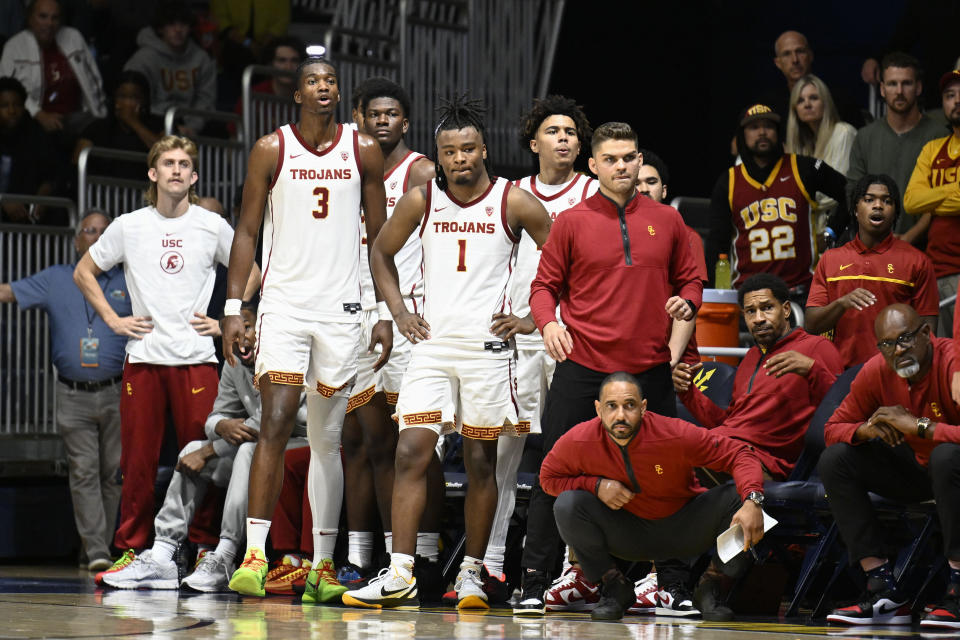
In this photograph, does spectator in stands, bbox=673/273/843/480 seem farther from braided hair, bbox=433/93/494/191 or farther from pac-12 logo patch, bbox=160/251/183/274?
pac-12 logo patch, bbox=160/251/183/274

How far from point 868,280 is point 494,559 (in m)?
2.23

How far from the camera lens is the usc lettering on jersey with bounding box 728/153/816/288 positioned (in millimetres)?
8352

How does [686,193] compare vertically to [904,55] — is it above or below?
below

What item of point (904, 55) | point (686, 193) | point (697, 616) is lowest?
point (697, 616)

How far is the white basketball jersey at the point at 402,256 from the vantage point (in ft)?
23.2

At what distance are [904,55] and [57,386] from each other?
5.28m

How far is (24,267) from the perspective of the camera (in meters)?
10.3

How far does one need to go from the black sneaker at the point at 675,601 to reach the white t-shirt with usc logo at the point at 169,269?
2.77 meters

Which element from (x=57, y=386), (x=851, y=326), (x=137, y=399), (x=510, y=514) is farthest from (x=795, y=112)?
(x=57, y=386)

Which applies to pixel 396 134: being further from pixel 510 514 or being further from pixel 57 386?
pixel 57 386

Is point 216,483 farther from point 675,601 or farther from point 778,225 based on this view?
point 778,225

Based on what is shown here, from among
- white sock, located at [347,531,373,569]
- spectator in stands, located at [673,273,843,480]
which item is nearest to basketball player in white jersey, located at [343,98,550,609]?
white sock, located at [347,531,373,569]

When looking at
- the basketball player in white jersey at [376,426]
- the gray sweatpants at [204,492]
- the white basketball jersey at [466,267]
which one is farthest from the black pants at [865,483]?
the gray sweatpants at [204,492]

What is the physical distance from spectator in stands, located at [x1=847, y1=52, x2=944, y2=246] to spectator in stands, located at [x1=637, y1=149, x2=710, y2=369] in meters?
1.38
